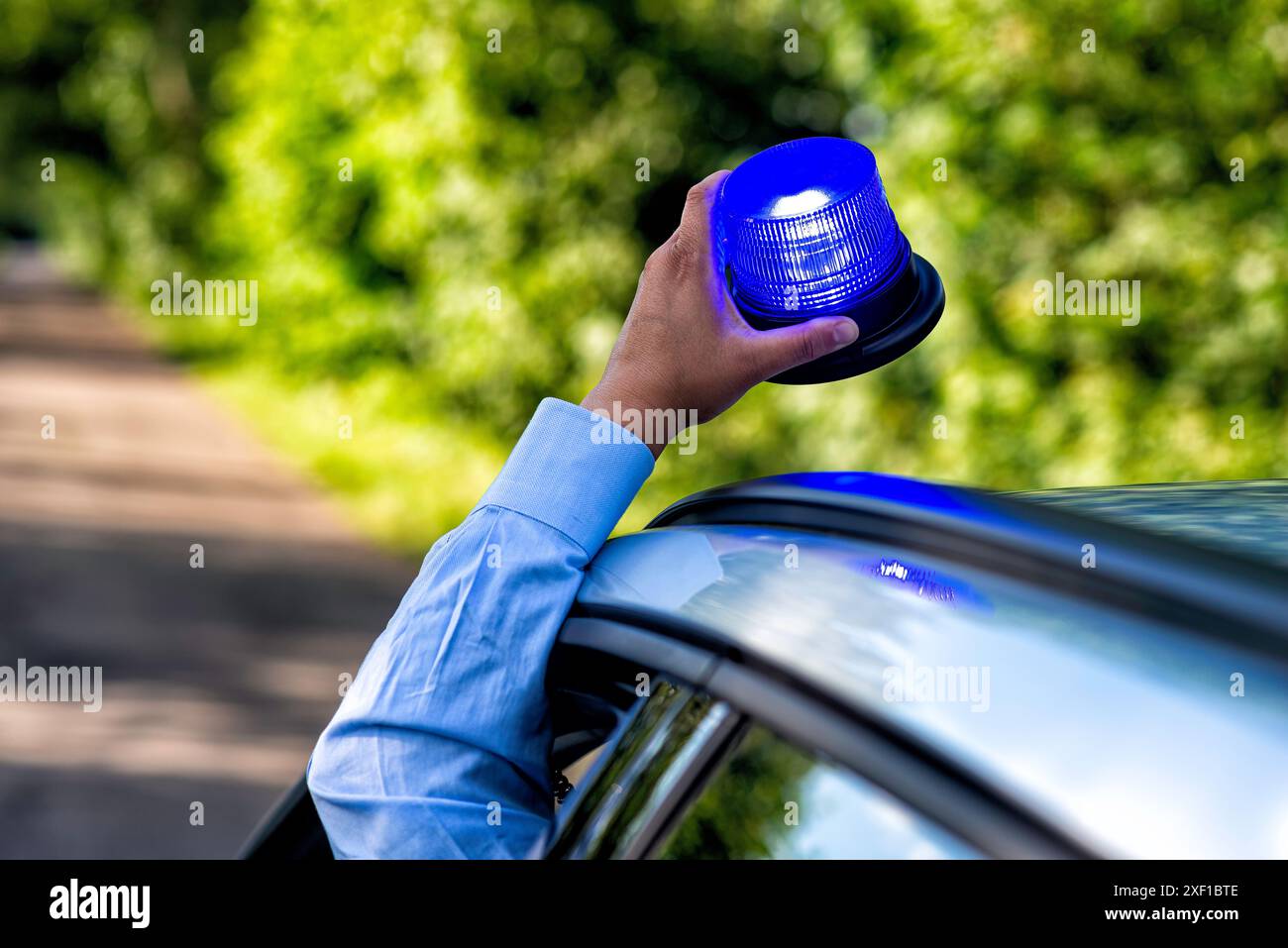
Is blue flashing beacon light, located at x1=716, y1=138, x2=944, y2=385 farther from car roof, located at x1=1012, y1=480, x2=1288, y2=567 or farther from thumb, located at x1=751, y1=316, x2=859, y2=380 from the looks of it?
car roof, located at x1=1012, y1=480, x2=1288, y2=567

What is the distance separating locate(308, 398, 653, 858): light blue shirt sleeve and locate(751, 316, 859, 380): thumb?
0.22 metres

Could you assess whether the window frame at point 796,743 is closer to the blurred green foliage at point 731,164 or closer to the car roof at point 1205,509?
the car roof at point 1205,509

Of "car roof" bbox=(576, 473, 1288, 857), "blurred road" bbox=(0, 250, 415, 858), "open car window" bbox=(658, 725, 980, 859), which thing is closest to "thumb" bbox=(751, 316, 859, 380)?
"car roof" bbox=(576, 473, 1288, 857)

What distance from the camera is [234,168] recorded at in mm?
17141

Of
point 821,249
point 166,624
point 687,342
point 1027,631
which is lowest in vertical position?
point 166,624

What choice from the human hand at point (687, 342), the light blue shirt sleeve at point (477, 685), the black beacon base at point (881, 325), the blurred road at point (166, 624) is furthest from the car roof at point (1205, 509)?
the blurred road at point (166, 624)

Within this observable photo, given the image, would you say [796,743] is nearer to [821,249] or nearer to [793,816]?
[793,816]

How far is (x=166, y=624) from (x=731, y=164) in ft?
15.0

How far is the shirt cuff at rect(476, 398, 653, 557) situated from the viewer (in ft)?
4.96

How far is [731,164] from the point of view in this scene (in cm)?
893

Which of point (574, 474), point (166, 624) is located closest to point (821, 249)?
point (574, 474)
